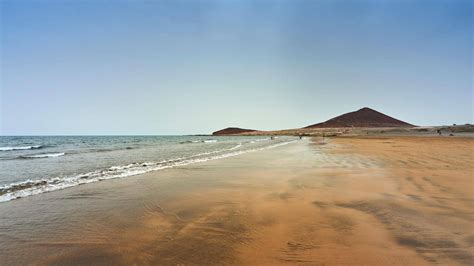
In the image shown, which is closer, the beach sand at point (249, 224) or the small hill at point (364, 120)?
the beach sand at point (249, 224)

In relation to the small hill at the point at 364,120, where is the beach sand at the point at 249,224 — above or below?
below

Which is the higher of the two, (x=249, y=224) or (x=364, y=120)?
(x=364, y=120)

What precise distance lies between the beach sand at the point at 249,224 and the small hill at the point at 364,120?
144030 mm

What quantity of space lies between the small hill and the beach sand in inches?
5670

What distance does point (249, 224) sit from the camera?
199 inches

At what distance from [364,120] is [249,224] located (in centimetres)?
15712

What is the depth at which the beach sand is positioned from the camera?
3.73m

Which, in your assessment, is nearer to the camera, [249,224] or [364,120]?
[249,224]

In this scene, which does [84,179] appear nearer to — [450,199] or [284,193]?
[284,193]

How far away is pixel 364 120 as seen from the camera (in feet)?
484

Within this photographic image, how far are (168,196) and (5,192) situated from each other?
487 cm

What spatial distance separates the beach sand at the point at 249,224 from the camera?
373 centimetres

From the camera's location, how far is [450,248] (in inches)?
149

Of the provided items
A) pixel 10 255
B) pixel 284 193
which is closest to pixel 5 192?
pixel 10 255
